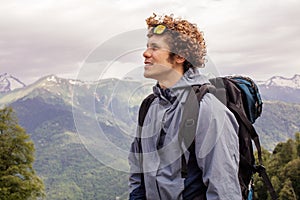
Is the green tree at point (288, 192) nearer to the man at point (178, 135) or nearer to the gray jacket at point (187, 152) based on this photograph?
the man at point (178, 135)

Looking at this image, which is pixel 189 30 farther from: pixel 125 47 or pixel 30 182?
pixel 30 182

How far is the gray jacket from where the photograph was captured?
3387 mm

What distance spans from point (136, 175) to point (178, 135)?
760 millimetres

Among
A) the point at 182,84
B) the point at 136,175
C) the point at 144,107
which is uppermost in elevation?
the point at 182,84

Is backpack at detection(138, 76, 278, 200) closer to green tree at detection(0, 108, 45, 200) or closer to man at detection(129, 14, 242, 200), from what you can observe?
man at detection(129, 14, 242, 200)

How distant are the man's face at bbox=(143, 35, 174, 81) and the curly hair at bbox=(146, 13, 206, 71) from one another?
0.20ft

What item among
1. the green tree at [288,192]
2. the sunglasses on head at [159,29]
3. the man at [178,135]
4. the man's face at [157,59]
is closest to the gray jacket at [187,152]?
the man at [178,135]

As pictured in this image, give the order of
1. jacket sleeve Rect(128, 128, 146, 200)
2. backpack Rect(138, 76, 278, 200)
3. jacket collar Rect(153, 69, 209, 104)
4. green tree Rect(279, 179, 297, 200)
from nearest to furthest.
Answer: backpack Rect(138, 76, 278, 200) < jacket collar Rect(153, 69, 209, 104) < jacket sleeve Rect(128, 128, 146, 200) < green tree Rect(279, 179, 297, 200)

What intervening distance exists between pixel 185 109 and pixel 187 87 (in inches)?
9.8

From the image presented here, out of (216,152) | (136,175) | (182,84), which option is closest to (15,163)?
(136,175)

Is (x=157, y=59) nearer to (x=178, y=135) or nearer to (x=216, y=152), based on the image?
(x=178, y=135)

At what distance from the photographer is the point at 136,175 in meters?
4.05

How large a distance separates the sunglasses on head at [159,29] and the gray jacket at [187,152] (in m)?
0.40

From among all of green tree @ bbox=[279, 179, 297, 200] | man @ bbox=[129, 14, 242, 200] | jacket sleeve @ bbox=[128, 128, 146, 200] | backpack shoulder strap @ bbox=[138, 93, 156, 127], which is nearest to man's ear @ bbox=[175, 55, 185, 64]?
man @ bbox=[129, 14, 242, 200]
